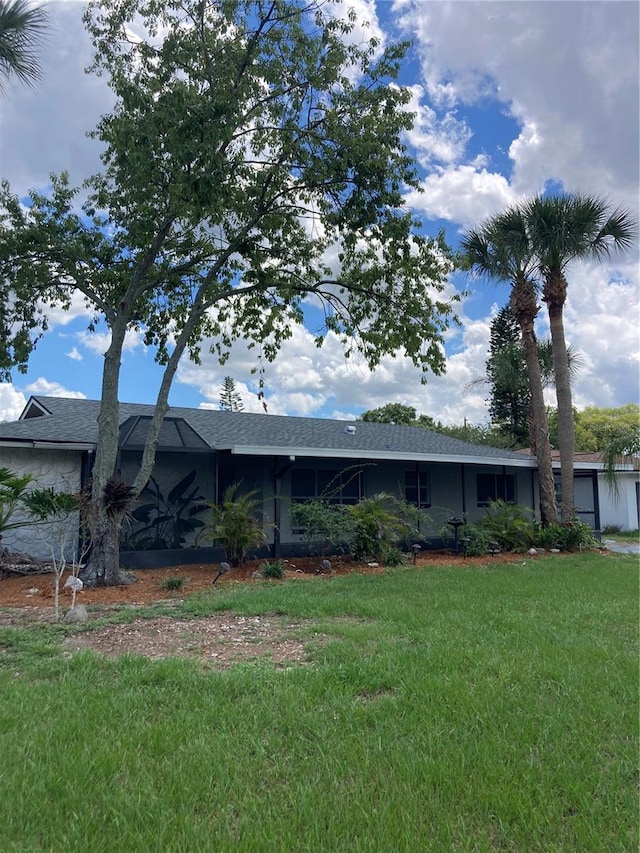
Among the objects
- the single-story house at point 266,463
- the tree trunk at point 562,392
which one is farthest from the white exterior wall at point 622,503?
the tree trunk at point 562,392

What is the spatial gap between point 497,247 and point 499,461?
551 cm

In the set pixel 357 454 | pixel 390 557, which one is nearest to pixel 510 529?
pixel 390 557

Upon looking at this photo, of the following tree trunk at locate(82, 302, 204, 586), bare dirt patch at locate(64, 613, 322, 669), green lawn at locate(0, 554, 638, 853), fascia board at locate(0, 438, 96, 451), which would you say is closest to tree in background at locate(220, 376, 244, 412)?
fascia board at locate(0, 438, 96, 451)

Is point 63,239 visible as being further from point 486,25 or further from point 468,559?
point 468,559

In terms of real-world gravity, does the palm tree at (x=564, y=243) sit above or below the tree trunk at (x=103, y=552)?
above

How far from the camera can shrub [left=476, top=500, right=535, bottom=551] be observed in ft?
46.1

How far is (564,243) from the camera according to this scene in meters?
14.5

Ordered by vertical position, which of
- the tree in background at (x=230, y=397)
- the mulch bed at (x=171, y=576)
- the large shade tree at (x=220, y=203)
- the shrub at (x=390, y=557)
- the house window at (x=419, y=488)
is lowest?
the mulch bed at (x=171, y=576)

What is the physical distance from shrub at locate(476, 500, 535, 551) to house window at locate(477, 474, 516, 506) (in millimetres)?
2706

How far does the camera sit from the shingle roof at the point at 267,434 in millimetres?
11594

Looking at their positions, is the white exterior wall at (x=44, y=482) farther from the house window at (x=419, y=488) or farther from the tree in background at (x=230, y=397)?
the tree in background at (x=230, y=397)

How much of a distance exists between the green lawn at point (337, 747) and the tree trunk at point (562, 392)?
414 inches

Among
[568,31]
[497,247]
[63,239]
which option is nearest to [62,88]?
[63,239]

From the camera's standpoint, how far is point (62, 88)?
10195 millimetres
